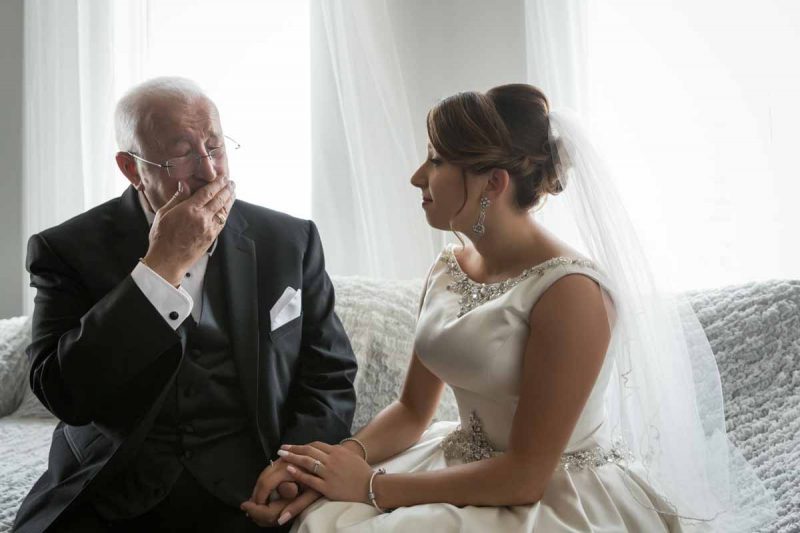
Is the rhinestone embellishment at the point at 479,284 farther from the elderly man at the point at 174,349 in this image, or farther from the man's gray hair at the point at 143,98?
the man's gray hair at the point at 143,98

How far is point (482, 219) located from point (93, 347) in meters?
0.91

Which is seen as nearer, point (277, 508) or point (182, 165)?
point (277, 508)

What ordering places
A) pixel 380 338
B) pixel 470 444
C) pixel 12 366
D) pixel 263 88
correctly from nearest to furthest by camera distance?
pixel 470 444, pixel 380 338, pixel 12 366, pixel 263 88

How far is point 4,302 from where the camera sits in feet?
14.0

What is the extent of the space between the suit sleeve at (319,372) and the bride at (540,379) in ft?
0.25

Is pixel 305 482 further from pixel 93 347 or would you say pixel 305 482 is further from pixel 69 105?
pixel 69 105

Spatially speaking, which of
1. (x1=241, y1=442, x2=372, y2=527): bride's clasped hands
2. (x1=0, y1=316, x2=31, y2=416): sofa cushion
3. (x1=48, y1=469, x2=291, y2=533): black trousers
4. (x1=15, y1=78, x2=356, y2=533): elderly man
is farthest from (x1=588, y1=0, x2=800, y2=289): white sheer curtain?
(x1=0, y1=316, x2=31, y2=416): sofa cushion

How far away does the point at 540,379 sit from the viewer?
1617 millimetres

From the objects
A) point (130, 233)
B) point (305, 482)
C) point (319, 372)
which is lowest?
point (305, 482)

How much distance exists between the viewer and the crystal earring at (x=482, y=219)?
1.85 metres

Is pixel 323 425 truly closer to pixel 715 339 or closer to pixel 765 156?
pixel 715 339

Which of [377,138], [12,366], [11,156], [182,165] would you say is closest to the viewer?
[182,165]

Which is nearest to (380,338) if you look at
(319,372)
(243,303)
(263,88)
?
(319,372)

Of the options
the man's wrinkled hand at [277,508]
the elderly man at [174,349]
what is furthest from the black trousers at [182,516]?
the man's wrinkled hand at [277,508]
